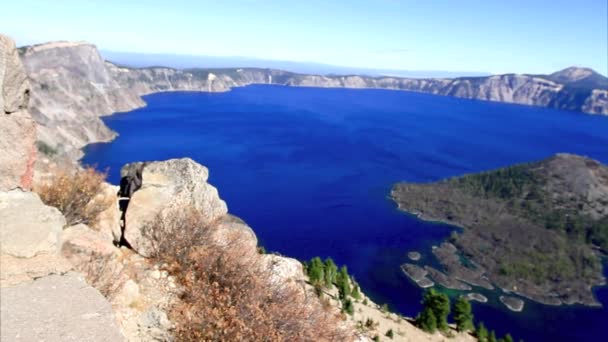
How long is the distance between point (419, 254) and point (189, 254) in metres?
72.5

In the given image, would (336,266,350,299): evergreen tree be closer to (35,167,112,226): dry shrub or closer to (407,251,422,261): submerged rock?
(35,167,112,226): dry shrub

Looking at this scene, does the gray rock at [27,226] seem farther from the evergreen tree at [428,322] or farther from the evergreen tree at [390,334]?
the evergreen tree at [428,322]

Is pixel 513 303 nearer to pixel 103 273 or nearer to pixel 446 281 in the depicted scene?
pixel 446 281

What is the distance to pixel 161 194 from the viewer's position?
47.9 ft

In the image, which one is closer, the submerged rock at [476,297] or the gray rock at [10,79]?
the gray rock at [10,79]

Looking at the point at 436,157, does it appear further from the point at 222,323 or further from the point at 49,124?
the point at 222,323

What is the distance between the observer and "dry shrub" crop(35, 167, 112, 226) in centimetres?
1279

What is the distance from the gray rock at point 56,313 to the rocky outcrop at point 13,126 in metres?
3.16

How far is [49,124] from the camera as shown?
132m

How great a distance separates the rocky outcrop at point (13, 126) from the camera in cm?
985

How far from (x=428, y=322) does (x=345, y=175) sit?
8826cm

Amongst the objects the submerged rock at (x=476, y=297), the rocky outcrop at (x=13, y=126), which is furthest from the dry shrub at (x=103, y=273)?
the submerged rock at (x=476, y=297)

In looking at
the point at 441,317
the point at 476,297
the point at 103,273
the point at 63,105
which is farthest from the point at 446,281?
the point at 63,105

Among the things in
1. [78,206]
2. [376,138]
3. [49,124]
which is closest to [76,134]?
[49,124]
